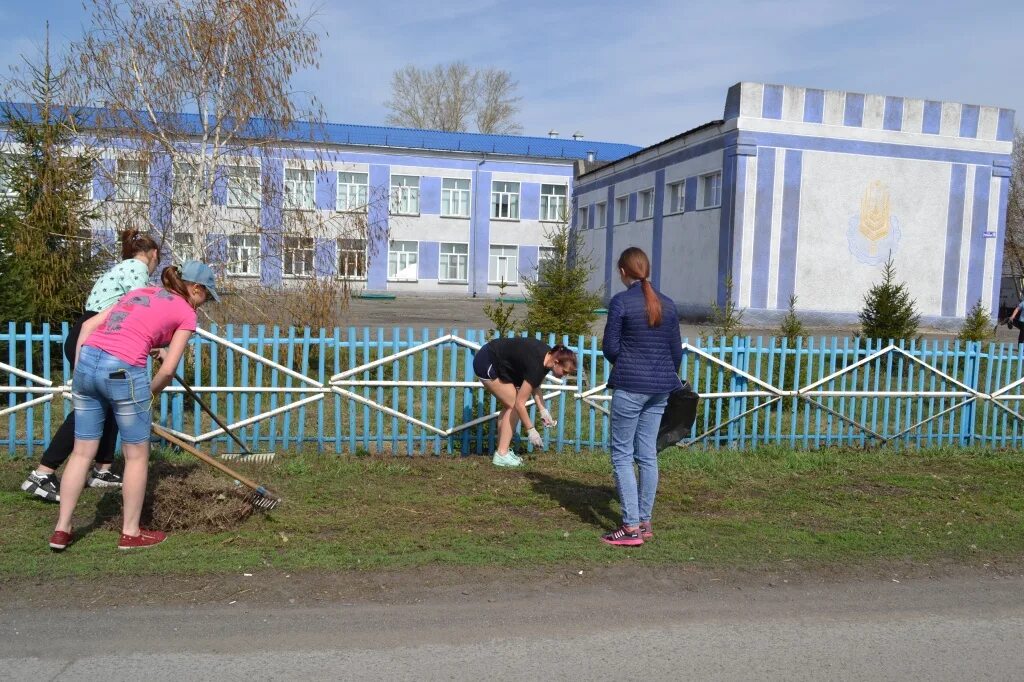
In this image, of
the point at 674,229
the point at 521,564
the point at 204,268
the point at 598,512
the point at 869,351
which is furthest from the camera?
the point at 674,229

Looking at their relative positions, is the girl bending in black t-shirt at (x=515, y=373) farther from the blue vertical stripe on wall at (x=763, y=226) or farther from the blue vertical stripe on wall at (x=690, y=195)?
the blue vertical stripe on wall at (x=690, y=195)

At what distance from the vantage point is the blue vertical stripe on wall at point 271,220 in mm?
11680

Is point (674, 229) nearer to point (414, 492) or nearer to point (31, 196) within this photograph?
point (31, 196)

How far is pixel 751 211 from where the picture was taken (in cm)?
2466

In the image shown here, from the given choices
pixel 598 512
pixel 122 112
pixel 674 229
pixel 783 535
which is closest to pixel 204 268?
pixel 598 512

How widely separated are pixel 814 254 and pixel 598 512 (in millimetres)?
21040

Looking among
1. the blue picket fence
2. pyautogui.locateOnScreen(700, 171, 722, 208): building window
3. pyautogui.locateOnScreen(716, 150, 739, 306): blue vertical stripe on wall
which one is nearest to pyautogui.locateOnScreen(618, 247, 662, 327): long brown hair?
the blue picket fence

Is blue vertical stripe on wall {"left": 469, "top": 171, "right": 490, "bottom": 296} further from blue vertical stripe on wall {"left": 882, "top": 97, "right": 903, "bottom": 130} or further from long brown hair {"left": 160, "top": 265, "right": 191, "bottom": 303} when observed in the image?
long brown hair {"left": 160, "top": 265, "right": 191, "bottom": 303}

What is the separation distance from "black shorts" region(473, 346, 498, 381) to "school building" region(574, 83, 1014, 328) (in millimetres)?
18384

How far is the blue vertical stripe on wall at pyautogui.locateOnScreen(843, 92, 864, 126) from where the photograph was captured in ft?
82.1

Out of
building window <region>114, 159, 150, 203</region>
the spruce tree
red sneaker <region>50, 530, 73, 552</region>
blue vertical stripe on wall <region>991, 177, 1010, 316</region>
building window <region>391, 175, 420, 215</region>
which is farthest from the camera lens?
building window <region>391, 175, 420, 215</region>

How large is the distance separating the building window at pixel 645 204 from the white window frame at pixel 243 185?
68.3 feet

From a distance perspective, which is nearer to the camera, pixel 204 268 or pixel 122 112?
pixel 204 268

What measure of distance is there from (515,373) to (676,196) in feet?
75.5
